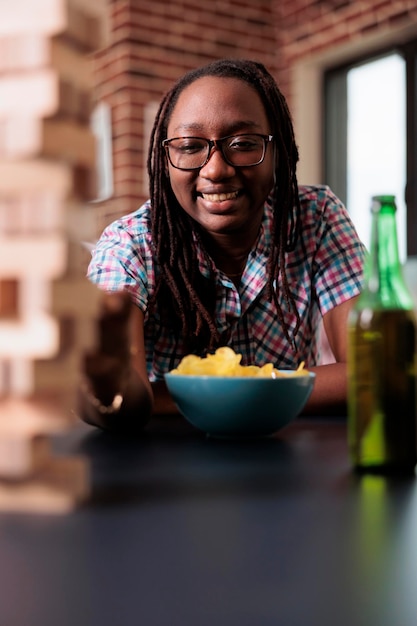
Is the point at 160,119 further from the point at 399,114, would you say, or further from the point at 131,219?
the point at 399,114

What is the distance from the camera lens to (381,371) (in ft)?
2.41

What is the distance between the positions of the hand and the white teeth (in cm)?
71

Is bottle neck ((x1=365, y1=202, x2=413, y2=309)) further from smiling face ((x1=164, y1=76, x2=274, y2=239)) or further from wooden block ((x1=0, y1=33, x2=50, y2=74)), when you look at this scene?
smiling face ((x1=164, y1=76, x2=274, y2=239))

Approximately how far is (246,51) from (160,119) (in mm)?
3034

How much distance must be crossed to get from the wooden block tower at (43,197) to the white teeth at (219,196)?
1011mm

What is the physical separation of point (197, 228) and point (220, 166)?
0.61 feet

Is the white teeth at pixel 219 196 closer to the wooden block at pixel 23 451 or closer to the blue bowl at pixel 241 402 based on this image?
the blue bowl at pixel 241 402

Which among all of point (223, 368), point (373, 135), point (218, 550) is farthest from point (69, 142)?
point (373, 135)

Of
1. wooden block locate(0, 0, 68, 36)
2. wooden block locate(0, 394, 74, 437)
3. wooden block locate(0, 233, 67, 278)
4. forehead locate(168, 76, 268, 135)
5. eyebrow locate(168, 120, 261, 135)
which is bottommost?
wooden block locate(0, 394, 74, 437)

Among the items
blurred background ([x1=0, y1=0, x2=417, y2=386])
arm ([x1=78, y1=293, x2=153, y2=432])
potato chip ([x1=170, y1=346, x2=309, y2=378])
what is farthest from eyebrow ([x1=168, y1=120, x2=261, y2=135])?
blurred background ([x1=0, y1=0, x2=417, y2=386])

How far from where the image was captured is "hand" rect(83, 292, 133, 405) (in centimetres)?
56

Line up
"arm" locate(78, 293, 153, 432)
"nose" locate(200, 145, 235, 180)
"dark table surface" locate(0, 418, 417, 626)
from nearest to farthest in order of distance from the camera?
"dark table surface" locate(0, 418, 417, 626) < "arm" locate(78, 293, 153, 432) < "nose" locate(200, 145, 235, 180)

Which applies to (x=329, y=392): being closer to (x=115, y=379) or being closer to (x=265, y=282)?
(x=265, y=282)

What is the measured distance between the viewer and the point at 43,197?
41cm
